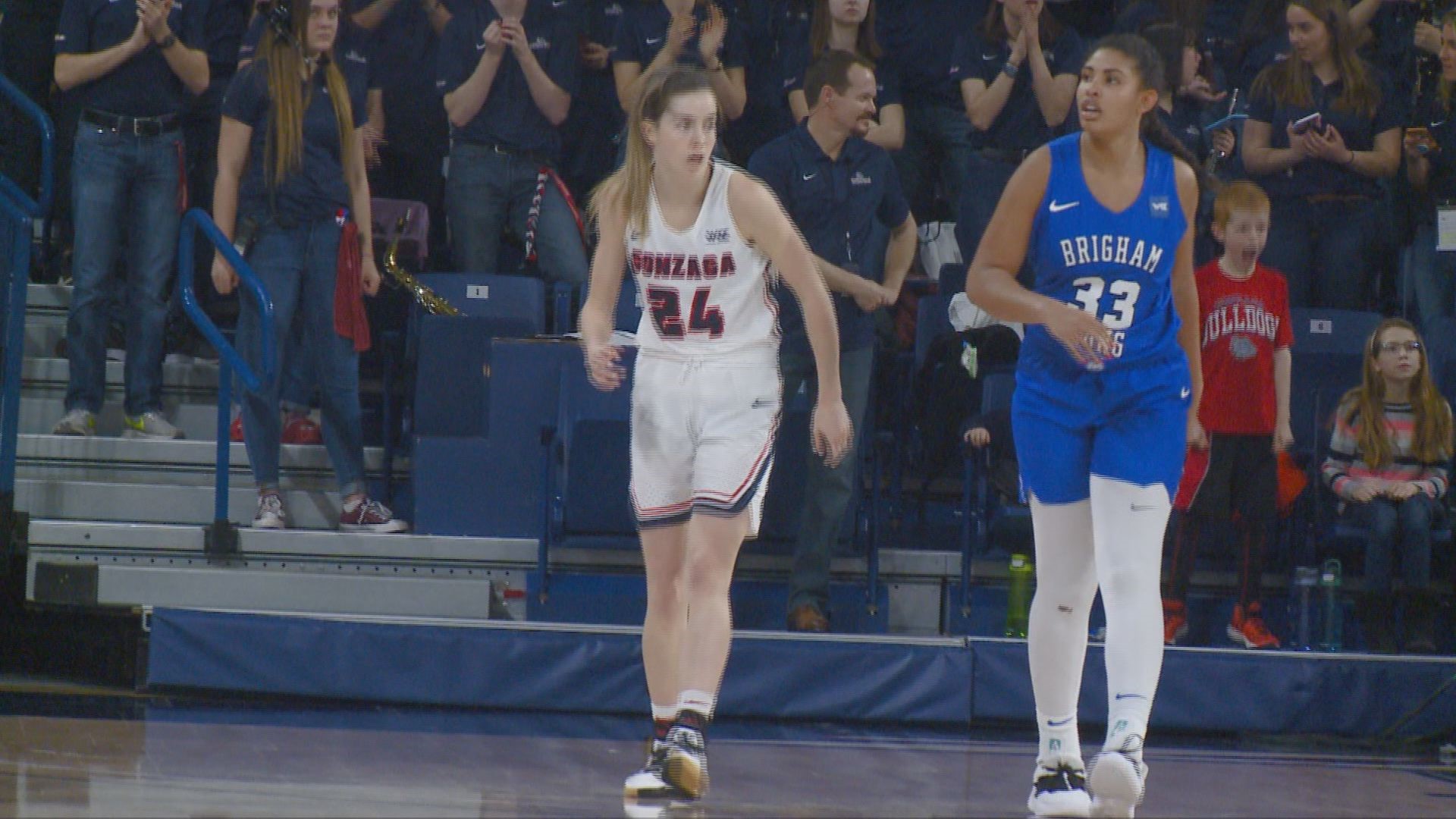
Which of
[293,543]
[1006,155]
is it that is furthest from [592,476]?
[1006,155]

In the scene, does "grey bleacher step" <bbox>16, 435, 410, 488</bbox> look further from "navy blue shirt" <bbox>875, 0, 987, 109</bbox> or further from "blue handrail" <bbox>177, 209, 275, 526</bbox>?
"navy blue shirt" <bbox>875, 0, 987, 109</bbox>

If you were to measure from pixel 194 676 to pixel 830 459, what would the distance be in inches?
121

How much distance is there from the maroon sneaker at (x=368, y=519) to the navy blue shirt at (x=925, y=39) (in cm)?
324

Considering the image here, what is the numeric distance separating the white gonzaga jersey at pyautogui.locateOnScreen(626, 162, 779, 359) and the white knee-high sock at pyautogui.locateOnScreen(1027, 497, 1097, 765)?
853 millimetres

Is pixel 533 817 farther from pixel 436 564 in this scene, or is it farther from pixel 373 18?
pixel 373 18

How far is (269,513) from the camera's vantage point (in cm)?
695

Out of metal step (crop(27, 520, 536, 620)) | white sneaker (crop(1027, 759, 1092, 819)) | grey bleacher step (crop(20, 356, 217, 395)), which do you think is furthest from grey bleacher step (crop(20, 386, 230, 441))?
white sneaker (crop(1027, 759, 1092, 819))

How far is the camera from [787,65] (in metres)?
8.18

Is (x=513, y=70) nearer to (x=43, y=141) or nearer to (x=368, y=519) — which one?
(x=43, y=141)

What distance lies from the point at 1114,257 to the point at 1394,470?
123 inches

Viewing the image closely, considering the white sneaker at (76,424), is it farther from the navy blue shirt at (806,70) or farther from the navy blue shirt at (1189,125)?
the navy blue shirt at (1189,125)

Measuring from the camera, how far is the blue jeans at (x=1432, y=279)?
7695 millimetres

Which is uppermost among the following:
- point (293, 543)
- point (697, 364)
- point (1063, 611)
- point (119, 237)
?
point (119, 237)

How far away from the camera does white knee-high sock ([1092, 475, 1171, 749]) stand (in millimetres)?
4207
